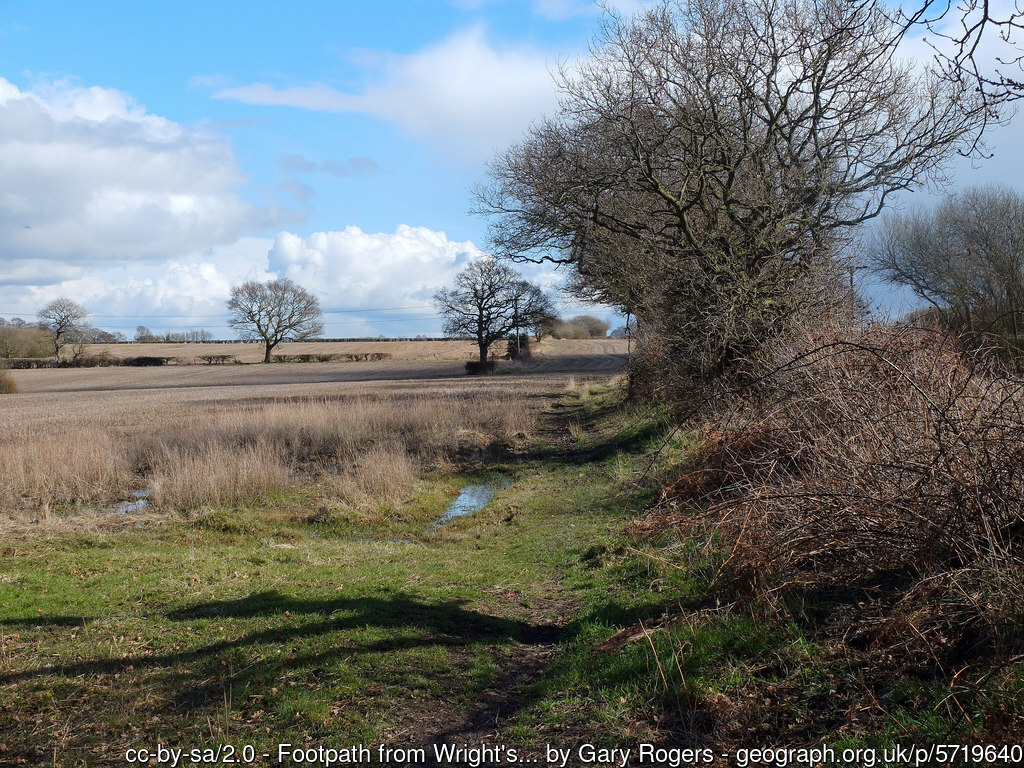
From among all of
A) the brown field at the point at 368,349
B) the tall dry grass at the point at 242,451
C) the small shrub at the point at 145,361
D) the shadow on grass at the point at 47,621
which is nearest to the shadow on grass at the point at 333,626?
the shadow on grass at the point at 47,621

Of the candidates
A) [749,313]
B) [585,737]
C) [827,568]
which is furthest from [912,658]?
[749,313]

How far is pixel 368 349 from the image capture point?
93.8 meters

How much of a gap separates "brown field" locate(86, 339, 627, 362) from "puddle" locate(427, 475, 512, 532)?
188ft

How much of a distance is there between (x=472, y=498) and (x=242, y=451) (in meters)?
5.51

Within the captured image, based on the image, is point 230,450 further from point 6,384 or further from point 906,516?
point 6,384

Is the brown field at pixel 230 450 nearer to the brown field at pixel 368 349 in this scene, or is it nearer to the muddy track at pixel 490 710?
the muddy track at pixel 490 710

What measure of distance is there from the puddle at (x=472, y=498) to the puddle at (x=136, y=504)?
18.6 feet

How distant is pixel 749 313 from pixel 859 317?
1.94 m

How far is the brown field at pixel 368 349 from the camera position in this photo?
263 feet

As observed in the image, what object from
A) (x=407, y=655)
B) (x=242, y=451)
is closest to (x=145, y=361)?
(x=242, y=451)

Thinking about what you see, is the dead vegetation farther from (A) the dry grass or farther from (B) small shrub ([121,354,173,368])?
(B) small shrub ([121,354,173,368])

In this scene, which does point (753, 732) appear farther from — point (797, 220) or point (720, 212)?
point (720, 212)

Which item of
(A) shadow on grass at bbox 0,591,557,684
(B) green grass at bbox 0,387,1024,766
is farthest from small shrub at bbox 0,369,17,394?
(A) shadow on grass at bbox 0,591,557,684

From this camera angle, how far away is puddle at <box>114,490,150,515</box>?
13.2 m
